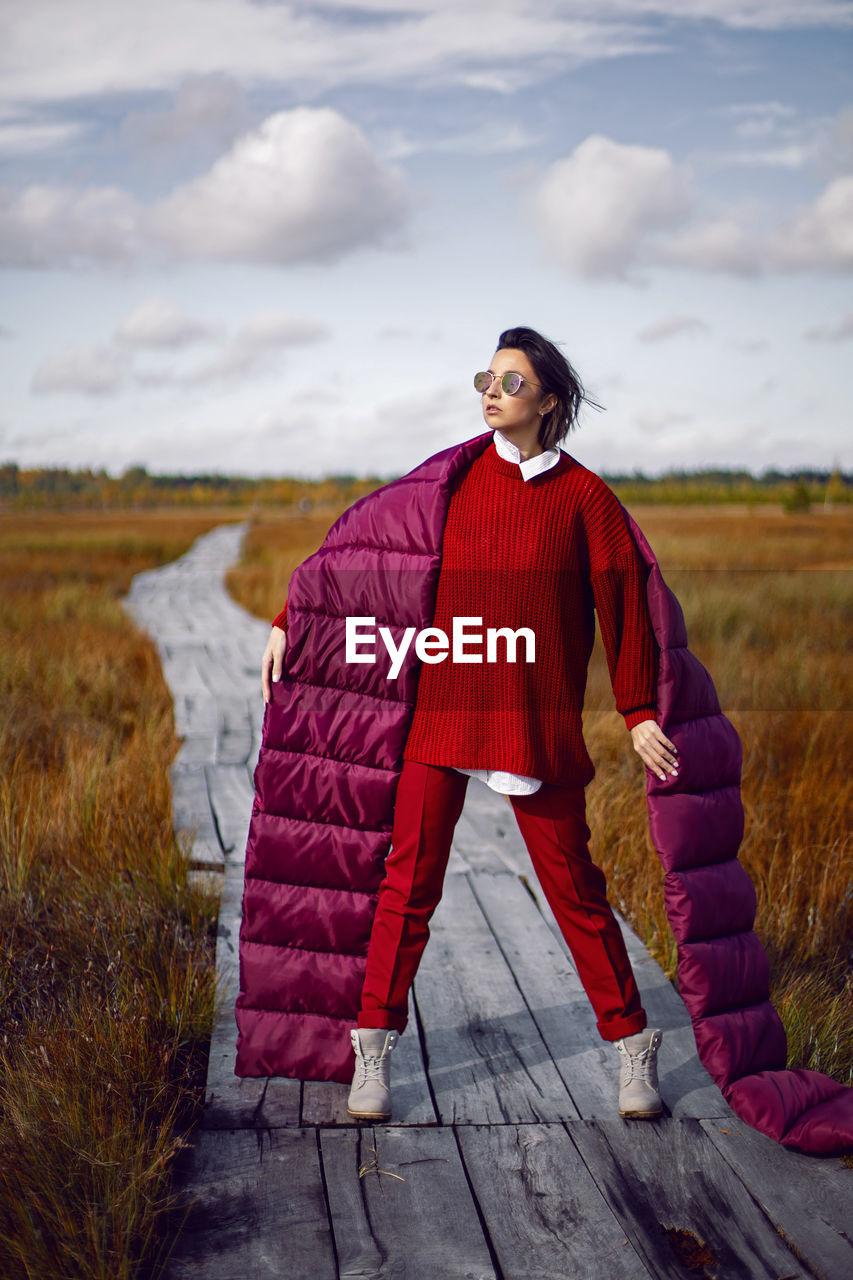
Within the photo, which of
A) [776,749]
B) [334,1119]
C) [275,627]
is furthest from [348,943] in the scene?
[776,749]

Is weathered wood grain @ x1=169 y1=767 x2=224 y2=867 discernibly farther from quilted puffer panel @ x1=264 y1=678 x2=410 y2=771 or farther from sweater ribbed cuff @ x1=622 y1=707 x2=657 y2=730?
sweater ribbed cuff @ x1=622 y1=707 x2=657 y2=730

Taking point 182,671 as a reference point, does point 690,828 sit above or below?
above

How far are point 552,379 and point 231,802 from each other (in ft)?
9.71

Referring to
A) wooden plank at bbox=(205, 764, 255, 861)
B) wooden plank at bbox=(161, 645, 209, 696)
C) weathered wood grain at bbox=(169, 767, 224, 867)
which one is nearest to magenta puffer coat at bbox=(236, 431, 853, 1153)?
weathered wood grain at bbox=(169, 767, 224, 867)

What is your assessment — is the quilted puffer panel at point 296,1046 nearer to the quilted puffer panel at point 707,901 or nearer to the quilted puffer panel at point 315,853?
the quilted puffer panel at point 315,853

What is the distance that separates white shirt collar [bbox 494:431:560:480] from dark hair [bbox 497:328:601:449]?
5 centimetres

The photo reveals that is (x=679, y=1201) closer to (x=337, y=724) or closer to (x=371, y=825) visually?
(x=371, y=825)

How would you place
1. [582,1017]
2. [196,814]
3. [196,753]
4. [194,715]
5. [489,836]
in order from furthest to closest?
[194,715], [196,753], [196,814], [489,836], [582,1017]

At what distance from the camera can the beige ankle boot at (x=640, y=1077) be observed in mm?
2254

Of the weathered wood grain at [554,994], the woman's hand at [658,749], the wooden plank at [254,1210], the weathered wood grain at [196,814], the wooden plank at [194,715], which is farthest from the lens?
the wooden plank at [194,715]

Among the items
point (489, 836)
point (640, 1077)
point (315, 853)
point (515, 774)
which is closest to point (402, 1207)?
point (640, 1077)

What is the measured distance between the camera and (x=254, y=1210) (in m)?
1.93

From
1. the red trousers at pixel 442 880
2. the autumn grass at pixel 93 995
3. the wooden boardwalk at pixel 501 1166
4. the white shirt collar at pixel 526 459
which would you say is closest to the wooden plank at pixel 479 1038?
the wooden boardwalk at pixel 501 1166

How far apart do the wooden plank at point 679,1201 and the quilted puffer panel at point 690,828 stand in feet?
1.96
